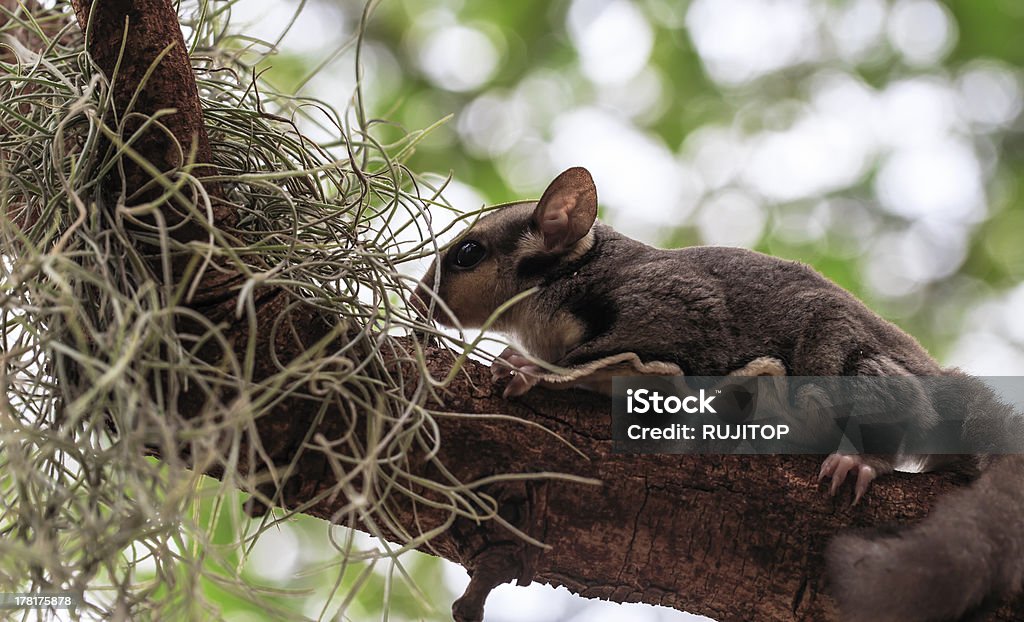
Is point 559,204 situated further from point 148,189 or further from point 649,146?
point 649,146

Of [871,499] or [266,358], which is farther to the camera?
[871,499]

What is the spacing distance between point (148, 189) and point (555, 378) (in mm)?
1088

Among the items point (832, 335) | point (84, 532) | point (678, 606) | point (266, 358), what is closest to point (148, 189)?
point (266, 358)

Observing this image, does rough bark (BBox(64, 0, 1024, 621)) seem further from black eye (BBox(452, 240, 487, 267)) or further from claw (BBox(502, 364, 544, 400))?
black eye (BBox(452, 240, 487, 267))

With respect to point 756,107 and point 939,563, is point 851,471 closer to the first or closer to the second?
point 939,563

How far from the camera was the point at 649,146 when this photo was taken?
Answer: 5539 millimetres

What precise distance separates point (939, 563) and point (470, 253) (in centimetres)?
176

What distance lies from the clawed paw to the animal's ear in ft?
3.67

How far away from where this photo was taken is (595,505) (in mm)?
2201

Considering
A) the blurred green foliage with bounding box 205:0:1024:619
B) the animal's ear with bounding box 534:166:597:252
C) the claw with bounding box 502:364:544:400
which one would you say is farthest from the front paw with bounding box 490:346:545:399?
the blurred green foliage with bounding box 205:0:1024:619

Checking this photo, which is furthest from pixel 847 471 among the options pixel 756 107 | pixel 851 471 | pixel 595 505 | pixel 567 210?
pixel 756 107

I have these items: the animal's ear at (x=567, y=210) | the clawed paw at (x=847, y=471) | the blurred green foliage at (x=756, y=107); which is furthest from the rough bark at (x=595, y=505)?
the blurred green foliage at (x=756, y=107)

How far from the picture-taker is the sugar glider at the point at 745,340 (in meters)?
2.02

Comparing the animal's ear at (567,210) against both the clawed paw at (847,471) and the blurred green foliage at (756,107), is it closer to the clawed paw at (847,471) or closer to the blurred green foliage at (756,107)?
the clawed paw at (847,471)
